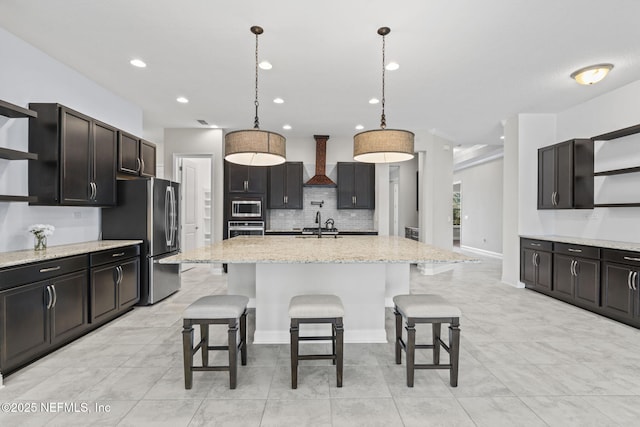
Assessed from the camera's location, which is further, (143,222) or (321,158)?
(321,158)

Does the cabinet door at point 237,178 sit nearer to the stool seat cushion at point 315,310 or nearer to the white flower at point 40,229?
the white flower at point 40,229

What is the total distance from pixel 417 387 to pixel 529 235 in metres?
3.95

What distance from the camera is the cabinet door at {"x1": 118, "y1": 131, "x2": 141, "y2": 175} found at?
385 cm

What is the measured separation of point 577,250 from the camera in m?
3.94

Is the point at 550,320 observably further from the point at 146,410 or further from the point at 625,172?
the point at 146,410

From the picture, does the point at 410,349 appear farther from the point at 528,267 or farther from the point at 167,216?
the point at 528,267

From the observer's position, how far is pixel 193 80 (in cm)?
377

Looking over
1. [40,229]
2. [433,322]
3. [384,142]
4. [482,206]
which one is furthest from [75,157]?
[482,206]

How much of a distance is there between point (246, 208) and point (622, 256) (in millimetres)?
5468

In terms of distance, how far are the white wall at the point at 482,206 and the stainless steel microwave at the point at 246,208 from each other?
6.21 m

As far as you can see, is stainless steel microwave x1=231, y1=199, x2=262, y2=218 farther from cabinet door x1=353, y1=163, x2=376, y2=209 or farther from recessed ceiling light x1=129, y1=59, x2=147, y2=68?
recessed ceiling light x1=129, y1=59, x2=147, y2=68

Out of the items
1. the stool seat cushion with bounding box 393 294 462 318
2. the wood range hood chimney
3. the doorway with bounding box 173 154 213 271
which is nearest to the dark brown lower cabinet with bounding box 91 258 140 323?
the doorway with bounding box 173 154 213 271

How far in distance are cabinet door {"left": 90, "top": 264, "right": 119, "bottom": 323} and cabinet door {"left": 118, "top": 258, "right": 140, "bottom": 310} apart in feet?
0.29

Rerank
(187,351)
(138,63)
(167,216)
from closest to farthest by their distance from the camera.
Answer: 1. (187,351)
2. (138,63)
3. (167,216)
